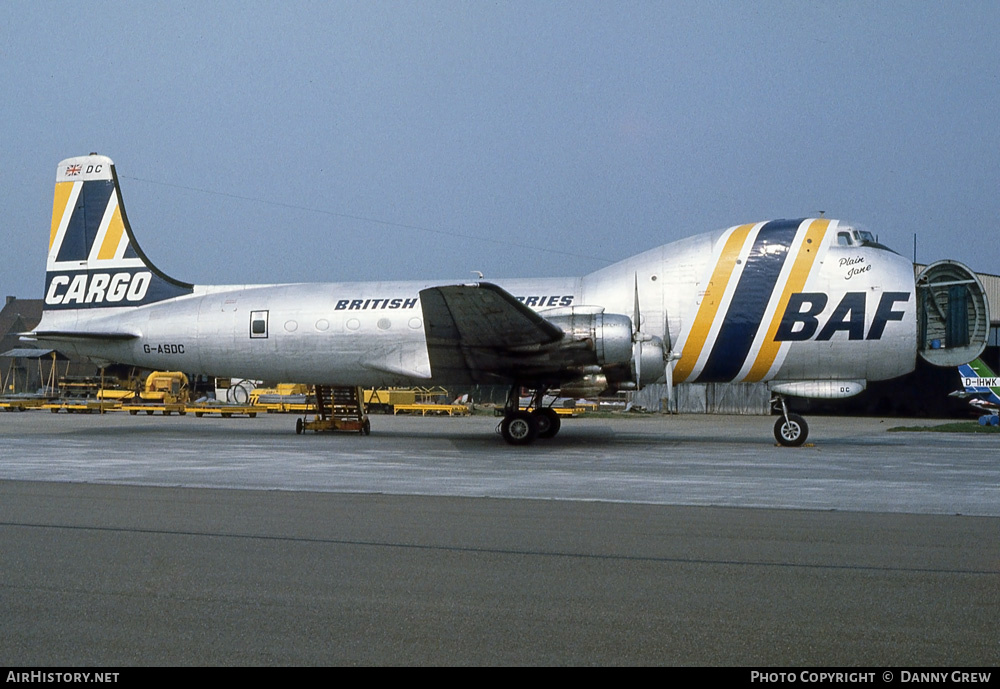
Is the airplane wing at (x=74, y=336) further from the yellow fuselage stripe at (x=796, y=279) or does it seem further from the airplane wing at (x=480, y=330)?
the yellow fuselage stripe at (x=796, y=279)

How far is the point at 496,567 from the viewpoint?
662 centimetres

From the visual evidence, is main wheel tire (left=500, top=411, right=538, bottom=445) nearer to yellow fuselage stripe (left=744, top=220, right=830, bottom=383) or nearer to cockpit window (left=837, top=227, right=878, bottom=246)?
yellow fuselage stripe (left=744, top=220, right=830, bottom=383)

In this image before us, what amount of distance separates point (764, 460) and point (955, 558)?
9325mm

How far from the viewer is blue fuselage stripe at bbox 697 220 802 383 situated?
1933cm

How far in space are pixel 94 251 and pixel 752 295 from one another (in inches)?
689

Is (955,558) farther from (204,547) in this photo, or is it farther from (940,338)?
(940,338)

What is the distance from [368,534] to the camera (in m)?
8.05

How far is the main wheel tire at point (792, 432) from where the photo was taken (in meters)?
19.5

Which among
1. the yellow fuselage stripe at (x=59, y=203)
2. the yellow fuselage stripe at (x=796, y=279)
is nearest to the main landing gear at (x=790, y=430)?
the yellow fuselage stripe at (x=796, y=279)

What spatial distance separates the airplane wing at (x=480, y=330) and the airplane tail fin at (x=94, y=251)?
854 cm

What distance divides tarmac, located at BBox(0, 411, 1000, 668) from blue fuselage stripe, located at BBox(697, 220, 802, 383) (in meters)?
5.62

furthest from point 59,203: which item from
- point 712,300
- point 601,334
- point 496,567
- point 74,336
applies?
point 496,567

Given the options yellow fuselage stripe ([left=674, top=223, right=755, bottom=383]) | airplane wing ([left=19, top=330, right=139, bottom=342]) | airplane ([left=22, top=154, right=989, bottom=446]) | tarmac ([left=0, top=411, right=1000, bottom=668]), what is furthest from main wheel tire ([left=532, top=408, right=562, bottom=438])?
airplane wing ([left=19, top=330, right=139, bottom=342])

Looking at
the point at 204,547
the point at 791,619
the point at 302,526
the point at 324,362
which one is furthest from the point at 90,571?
the point at 324,362
